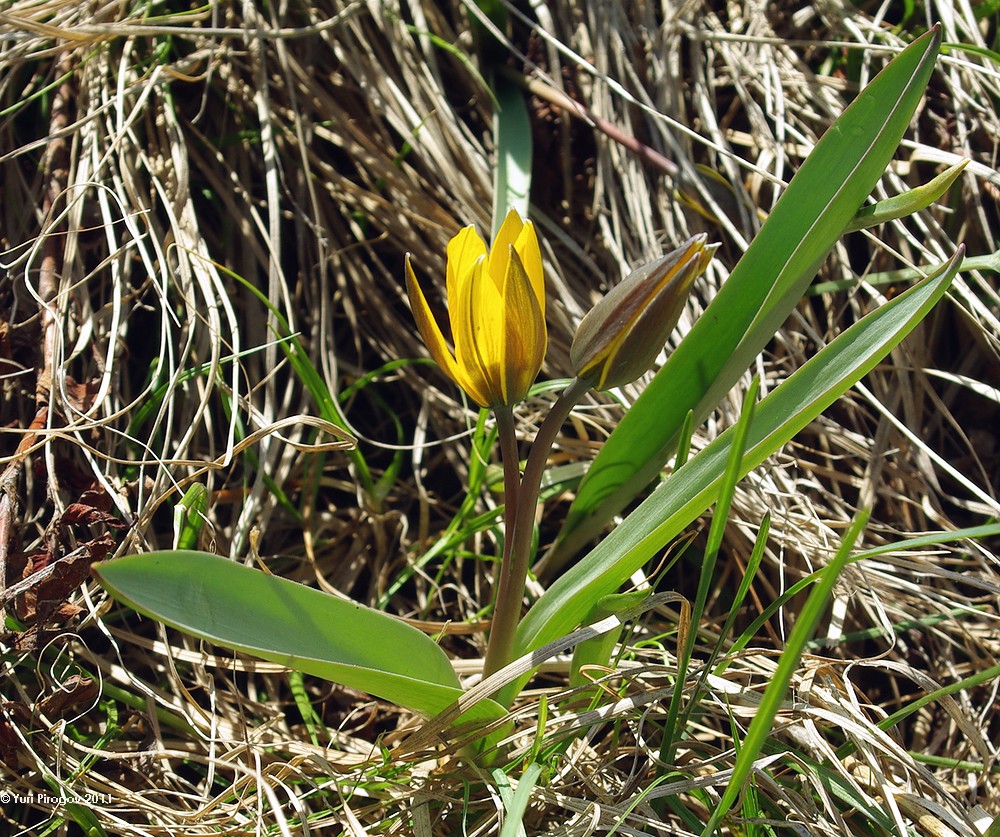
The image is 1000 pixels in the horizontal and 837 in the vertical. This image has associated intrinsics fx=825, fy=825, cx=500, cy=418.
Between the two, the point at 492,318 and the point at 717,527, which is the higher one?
the point at 492,318

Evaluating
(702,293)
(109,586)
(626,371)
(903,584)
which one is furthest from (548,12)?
(109,586)

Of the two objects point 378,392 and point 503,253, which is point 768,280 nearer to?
point 503,253

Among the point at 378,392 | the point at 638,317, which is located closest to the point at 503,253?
the point at 638,317

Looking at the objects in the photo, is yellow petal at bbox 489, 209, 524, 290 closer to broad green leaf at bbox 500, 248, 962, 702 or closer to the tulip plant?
the tulip plant

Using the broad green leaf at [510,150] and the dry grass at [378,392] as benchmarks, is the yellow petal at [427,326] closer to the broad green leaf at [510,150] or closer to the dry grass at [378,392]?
the dry grass at [378,392]

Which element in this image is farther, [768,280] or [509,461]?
[768,280]

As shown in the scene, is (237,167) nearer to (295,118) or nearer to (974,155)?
(295,118)
